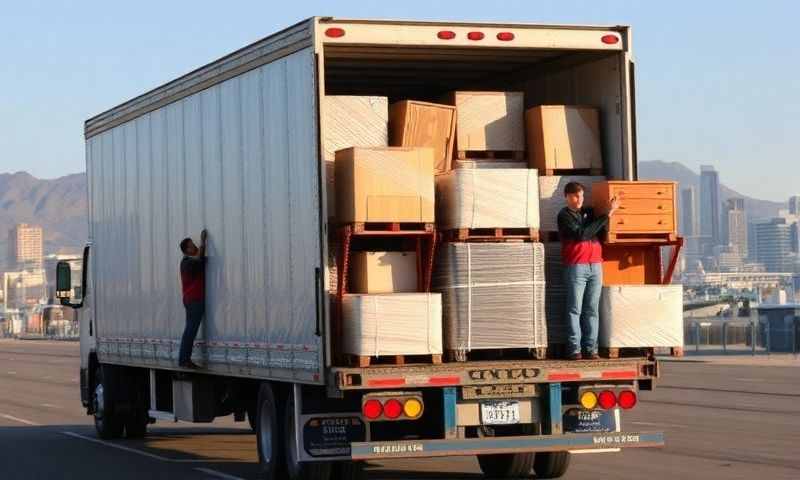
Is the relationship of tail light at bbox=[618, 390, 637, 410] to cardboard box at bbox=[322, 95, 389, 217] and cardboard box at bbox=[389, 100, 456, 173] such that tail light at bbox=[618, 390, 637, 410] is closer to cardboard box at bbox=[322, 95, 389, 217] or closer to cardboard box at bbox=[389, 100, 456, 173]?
cardboard box at bbox=[389, 100, 456, 173]

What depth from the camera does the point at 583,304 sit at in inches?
567

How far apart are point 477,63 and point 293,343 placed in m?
3.18

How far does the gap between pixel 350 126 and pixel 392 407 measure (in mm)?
2323

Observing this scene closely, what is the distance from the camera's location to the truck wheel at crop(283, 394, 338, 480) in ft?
46.9

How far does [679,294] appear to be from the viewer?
14.5m

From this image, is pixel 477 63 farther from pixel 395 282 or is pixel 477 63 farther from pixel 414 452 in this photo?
pixel 414 452

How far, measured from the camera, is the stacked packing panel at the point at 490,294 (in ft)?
45.9

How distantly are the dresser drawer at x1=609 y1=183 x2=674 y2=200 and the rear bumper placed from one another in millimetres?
1931

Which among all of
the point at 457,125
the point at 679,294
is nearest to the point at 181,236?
the point at 457,125

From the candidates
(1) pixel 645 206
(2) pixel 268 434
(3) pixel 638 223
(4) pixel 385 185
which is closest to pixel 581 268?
(3) pixel 638 223

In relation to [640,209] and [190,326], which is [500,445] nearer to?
[640,209]

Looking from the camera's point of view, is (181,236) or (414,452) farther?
(181,236)

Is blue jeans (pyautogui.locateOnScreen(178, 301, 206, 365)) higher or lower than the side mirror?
lower

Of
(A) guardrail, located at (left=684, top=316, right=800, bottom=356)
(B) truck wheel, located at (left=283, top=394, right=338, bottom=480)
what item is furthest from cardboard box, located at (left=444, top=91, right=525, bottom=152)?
(A) guardrail, located at (left=684, top=316, right=800, bottom=356)
